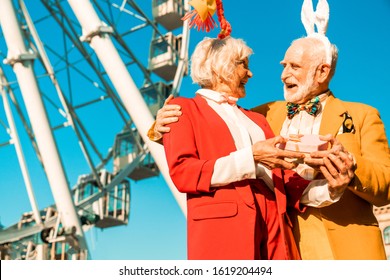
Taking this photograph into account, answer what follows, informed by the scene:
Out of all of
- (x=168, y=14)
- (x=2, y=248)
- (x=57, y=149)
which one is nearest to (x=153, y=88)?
(x=168, y=14)

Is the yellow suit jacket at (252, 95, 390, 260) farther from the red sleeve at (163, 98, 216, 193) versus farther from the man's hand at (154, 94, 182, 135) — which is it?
the man's hand at (154, 94, 182, 135)

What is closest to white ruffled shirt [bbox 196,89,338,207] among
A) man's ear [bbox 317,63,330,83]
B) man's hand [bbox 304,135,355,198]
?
man's hand [bbox 304,135,355,198]

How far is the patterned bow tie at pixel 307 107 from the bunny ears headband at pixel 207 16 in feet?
1.36

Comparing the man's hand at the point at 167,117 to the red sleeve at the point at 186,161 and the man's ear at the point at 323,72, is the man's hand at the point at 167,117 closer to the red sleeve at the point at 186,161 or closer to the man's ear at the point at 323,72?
the red sleeve at the point at 186,161

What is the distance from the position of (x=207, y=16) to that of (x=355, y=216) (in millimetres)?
1042

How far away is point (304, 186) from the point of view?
110 inches

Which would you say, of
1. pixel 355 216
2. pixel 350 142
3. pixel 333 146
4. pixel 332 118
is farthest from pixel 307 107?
pixel 333 146

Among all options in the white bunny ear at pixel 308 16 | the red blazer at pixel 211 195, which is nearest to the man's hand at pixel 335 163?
the red blazer at pixel 211 195

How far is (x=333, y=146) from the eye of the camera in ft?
8.16

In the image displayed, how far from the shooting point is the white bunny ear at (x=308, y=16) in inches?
129

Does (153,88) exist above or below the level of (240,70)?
above

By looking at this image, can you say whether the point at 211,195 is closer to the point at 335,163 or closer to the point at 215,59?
the point at 335,163

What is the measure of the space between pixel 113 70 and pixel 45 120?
193 cm
